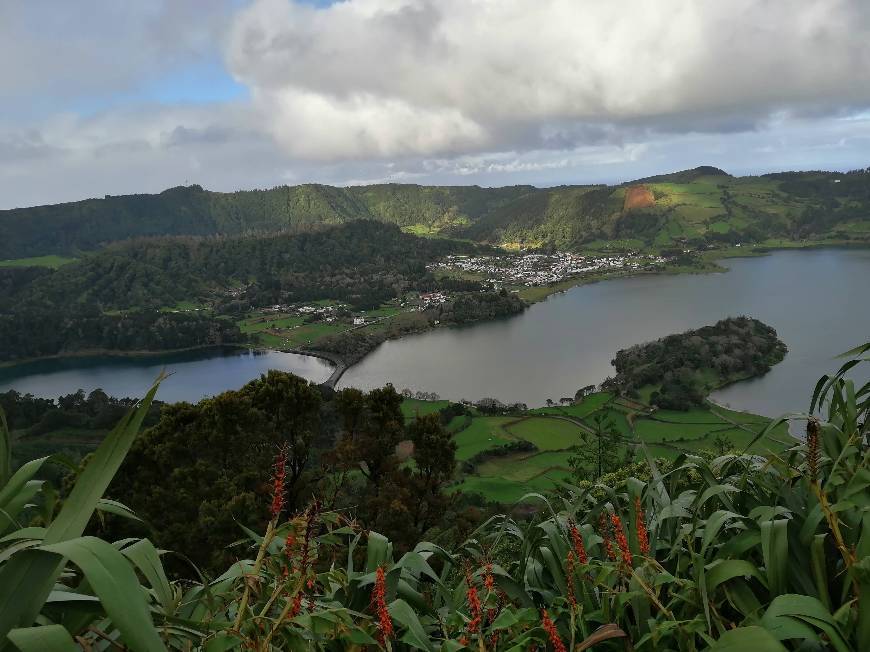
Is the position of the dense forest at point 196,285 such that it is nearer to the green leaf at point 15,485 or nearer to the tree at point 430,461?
the tree at point 430,461

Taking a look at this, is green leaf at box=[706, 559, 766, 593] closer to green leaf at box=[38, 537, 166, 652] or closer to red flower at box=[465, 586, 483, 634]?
red flower at box=[465, 586, 483, 634]

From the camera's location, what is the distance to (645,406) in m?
36.2

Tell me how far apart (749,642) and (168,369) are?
61492 mm

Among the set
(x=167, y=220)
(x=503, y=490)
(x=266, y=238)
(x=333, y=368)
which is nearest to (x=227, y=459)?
(x=503, y=490)

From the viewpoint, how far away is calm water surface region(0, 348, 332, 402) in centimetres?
5084

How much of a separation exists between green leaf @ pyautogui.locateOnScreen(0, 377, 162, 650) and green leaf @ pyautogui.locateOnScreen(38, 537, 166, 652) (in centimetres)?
4

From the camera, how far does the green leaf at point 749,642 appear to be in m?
0.93

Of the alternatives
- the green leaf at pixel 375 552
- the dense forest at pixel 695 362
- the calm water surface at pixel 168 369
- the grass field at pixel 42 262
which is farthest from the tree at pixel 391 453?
the grass field at pixel 42 262

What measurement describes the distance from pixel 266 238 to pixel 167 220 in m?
82.5

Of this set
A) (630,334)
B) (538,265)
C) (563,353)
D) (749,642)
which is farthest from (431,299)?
(749,642)

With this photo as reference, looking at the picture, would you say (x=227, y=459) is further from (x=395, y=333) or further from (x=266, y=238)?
(x=266, y=238)

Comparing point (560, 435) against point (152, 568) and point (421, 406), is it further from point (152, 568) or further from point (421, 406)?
point (152, 568)

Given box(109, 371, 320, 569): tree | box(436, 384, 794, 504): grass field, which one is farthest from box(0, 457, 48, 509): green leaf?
box(436, 384, 794, 504): grass field

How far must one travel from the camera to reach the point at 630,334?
57.0 metres
